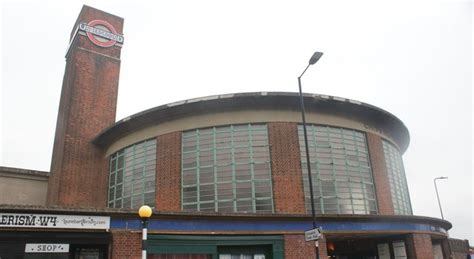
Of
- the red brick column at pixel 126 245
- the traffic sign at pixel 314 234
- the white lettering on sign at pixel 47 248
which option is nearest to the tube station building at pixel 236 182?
the red brick column at pixel 126 245

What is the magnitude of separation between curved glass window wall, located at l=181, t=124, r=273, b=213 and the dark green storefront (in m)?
2.20

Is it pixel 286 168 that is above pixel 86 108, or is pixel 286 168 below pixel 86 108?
below

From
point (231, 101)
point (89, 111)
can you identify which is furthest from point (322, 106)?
point (89, 111)

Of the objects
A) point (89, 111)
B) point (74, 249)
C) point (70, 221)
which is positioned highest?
point (89, 111)

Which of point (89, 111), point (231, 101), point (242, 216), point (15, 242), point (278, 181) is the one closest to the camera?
point (15, 242)

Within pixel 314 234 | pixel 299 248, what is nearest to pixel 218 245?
pixel 299 248

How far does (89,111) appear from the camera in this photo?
26875mm

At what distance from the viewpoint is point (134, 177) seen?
22.0 meters

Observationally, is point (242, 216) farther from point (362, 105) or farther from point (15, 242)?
point (362, 105)

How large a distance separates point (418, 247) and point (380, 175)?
4.23 m

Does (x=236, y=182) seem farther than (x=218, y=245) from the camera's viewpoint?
Yes

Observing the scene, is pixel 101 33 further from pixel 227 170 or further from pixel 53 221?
pixel 53 221

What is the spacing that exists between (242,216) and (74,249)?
6509 millimetres

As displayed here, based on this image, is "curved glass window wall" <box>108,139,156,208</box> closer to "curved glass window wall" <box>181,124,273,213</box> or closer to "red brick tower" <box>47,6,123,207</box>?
"red brick tower" <box>47,6,123,207</box>
